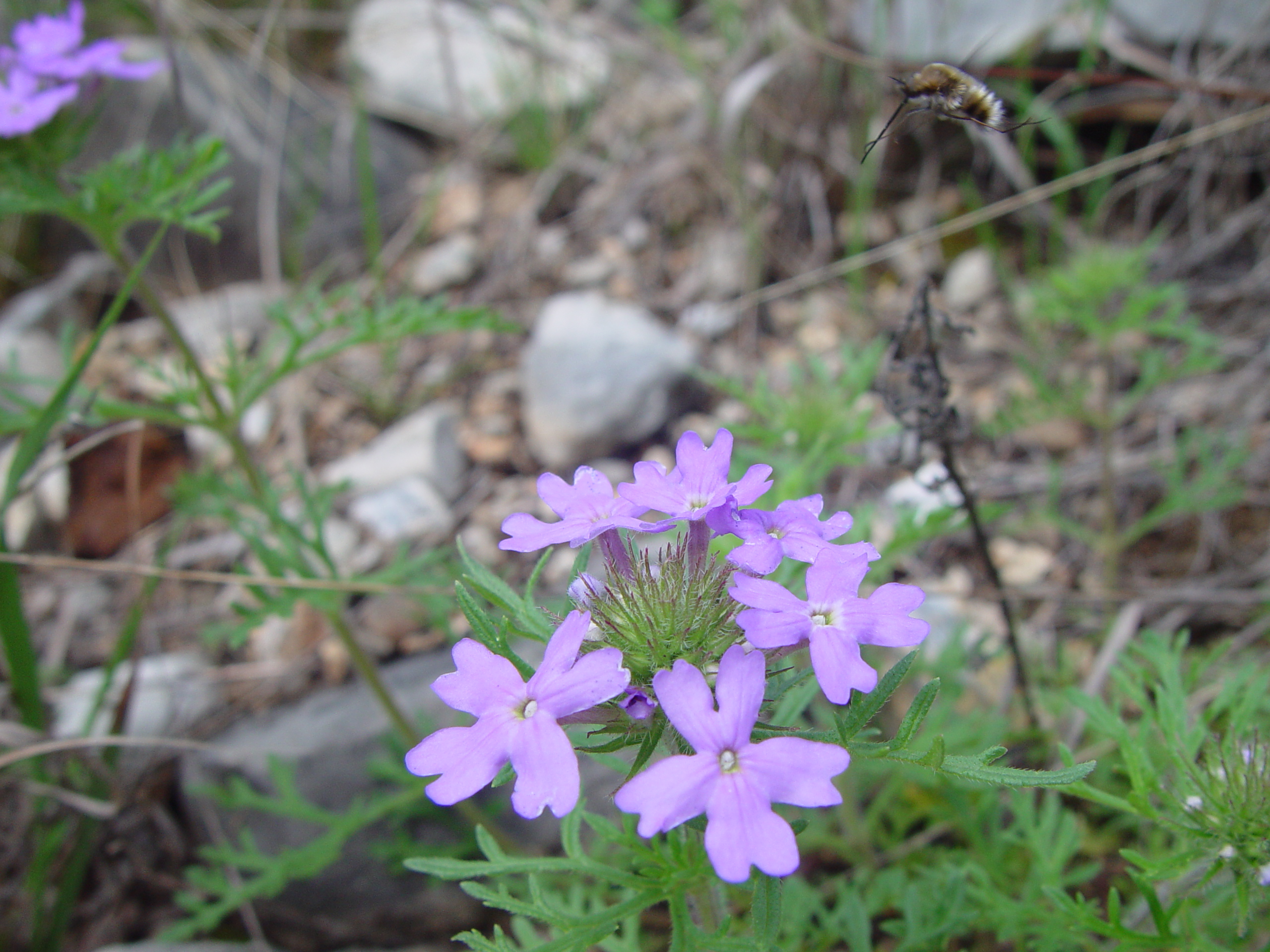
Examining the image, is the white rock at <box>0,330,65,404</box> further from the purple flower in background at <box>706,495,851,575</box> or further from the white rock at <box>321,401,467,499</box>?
the purple flower in background at <box>706,495,851,575</box>

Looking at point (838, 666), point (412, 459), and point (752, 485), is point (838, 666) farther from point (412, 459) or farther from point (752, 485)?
point (412, 459)

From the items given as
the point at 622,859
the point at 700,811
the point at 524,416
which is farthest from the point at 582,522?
the point at 524,416

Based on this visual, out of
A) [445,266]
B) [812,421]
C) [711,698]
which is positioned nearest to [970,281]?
[812,421]

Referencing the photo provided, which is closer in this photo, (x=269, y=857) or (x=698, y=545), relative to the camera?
(x=698, y=545)

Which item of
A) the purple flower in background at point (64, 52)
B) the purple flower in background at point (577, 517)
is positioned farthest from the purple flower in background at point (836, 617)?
the purple flower in background at point (64, 52)

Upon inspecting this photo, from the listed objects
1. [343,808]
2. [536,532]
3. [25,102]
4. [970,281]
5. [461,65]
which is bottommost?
[343,808]

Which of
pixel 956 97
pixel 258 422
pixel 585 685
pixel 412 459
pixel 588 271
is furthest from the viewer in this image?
pixel 588 271

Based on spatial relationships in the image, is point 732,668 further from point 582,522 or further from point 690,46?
point 690,46

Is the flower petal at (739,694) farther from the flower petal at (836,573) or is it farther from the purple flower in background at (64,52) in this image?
the purple flower in background at (64,52)
